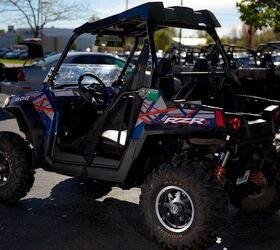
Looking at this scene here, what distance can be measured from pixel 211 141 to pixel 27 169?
6.05 feet

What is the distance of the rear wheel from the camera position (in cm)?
478

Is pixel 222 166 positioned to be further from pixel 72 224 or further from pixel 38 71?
Answer: pixel 38 71

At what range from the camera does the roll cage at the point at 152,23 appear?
395 cm

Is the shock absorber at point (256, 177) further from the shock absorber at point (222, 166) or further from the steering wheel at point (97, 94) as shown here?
the steering wheel at point (97, 94)

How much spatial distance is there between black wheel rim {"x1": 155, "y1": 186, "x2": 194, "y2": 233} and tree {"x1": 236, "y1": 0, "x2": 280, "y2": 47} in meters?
11.5

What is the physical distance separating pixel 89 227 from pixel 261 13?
38.9 feet

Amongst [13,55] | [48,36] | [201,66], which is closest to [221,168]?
[201,66]

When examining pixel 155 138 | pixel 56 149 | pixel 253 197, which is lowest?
pixel 253 197

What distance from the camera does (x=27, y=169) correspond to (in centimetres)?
482

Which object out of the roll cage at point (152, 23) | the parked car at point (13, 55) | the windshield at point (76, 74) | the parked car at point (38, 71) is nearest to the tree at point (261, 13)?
the parked car at point (38, 71)

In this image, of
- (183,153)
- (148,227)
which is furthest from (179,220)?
(183,153)

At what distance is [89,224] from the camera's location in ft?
14.6

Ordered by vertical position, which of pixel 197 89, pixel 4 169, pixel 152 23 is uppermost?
pixel 152 23

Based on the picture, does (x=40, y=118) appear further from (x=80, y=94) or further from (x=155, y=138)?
(x=155, y=138)
